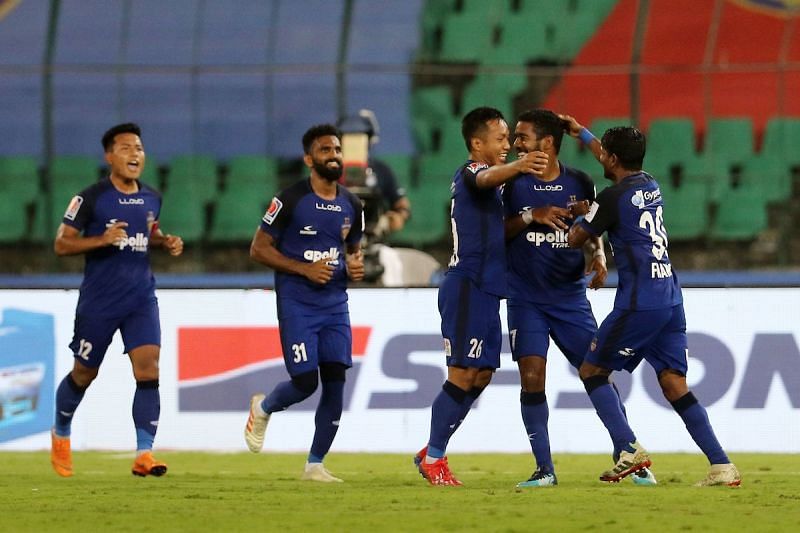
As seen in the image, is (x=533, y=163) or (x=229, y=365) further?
(x=229, y=365)

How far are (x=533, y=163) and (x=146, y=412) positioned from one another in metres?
3.26

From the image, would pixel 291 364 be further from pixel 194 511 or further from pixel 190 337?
pixel 190 337

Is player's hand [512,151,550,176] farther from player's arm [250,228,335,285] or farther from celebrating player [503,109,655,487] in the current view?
player's arm [250,228,335,285]

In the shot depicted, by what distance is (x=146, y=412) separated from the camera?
10336 millimetres

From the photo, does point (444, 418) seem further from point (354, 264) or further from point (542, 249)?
point (354, 264)

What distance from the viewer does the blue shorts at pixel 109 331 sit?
10.4 m

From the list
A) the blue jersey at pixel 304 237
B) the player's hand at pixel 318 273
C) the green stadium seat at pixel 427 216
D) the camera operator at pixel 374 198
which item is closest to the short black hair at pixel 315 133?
the blue jersey at pixel 304 237

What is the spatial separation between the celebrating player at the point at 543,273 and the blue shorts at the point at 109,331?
248 centimetres

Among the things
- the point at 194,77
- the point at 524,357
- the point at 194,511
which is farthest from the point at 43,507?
→ the point at 194,77

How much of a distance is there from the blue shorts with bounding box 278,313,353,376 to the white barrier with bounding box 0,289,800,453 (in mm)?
2179

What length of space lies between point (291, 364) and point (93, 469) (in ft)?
6.60

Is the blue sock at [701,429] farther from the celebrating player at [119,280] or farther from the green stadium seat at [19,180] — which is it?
the green stadium seat at [19,180]

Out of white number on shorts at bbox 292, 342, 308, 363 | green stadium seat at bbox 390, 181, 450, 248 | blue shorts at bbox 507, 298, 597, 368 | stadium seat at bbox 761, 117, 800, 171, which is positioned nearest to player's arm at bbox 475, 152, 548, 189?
blue shorts at bbox 507, 298, 597, 368

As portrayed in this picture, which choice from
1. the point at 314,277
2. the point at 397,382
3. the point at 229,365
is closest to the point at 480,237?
the point at 314,277
